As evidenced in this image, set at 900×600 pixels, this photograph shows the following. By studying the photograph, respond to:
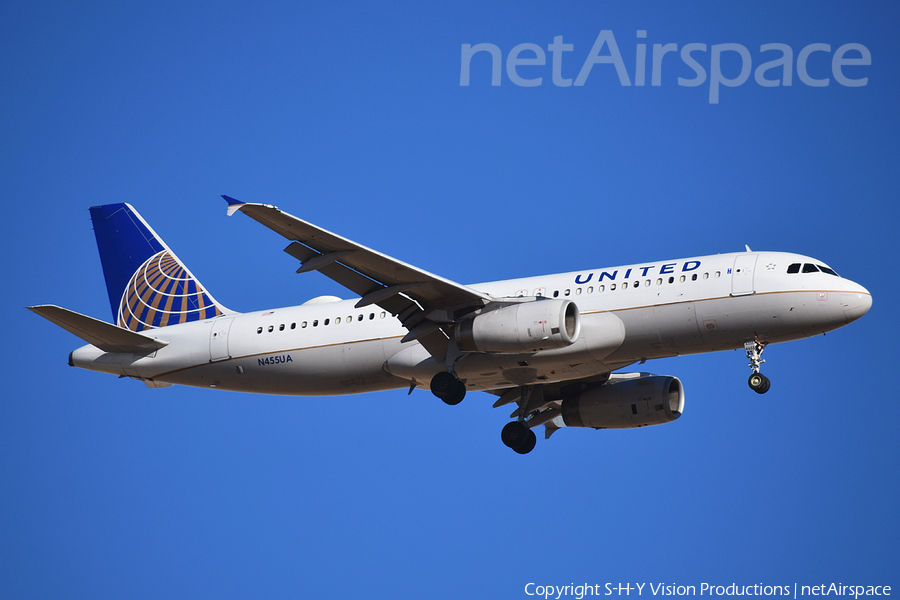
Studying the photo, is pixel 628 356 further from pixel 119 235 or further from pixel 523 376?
pixel 119 235

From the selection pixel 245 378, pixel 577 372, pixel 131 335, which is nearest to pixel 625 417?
pixel 577 372

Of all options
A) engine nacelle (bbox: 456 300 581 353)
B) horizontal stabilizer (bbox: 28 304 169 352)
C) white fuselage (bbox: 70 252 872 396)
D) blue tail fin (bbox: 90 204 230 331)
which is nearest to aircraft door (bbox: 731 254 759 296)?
white fuselage (bbox: 70 252 872 396)

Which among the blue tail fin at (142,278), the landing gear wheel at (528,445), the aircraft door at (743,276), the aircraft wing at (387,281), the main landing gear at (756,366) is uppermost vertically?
the blue tail fin at (142,278)

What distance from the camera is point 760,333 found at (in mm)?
26719

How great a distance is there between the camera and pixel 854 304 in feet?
86.2

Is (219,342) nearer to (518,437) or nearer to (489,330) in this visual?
(489,330)

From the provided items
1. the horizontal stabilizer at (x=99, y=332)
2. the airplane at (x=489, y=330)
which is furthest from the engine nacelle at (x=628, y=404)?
the horizontal stabilizer at (x=99, y=332)

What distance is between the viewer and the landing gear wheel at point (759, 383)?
26922mm

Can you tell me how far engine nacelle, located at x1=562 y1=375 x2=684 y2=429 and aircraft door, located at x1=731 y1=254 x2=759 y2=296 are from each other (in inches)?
264

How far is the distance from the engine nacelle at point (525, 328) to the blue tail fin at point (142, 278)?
35.7ft

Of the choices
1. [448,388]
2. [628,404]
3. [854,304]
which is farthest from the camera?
[628,404]

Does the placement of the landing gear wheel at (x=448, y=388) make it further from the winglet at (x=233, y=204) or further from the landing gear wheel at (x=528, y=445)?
the winglet at (x=233, y=204)

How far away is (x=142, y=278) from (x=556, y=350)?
16422 mm

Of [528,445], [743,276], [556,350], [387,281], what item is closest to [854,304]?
[743,276]
